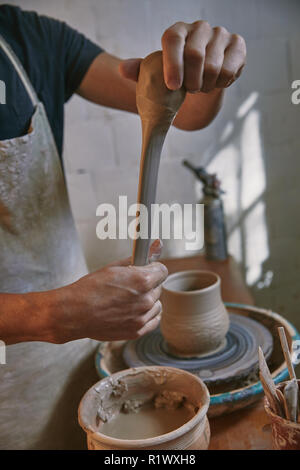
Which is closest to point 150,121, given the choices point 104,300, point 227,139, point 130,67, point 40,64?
point 130,67

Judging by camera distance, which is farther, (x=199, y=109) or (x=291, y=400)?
(x=199, y=109)

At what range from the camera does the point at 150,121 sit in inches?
27.9

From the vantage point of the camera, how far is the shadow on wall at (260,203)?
2145 millimetres

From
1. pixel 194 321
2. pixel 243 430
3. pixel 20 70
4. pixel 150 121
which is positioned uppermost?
pixel 20 70

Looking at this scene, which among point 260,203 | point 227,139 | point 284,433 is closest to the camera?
point 284,433

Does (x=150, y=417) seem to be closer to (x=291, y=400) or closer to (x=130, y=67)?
(x=291, y=400)

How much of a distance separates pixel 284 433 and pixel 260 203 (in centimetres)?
182

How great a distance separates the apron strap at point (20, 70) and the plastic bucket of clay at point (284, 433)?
950mm

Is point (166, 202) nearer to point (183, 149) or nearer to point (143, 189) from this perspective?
point (183, 149)

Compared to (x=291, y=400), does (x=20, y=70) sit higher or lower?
higher

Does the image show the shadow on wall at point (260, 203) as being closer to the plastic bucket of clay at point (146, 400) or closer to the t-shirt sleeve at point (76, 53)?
the t-shirt sleeve at point (76, 53)

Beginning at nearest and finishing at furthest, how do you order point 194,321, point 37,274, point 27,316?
1. point 27,316
2. point 194,321
3. point 37,274

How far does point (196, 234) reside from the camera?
2213 mm

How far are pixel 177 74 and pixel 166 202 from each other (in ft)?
5.06
